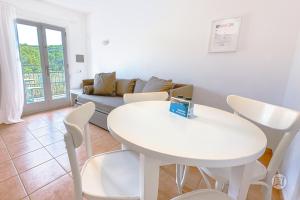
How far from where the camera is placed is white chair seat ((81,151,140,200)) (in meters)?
0.79

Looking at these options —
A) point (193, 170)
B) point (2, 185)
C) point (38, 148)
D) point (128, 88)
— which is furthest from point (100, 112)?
point (193, 170)

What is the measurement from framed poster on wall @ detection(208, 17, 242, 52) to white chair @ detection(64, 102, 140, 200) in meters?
2.03

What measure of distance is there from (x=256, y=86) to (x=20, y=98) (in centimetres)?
403

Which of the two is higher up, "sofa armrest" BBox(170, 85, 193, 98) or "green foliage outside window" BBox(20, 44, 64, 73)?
"green foliage outside window" BBox(20, 44, 64, 73)

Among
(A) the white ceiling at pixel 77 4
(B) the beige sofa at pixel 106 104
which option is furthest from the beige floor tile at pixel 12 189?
(A) the white ceiling at pixel 77 4

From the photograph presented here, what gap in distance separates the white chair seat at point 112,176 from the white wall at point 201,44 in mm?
1922

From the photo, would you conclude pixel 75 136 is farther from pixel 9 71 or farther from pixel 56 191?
pixel 9 71

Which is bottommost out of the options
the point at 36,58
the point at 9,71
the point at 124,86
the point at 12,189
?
the point at 12,189

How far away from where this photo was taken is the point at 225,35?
2232 millimetres

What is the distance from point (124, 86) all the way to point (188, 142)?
104 inches

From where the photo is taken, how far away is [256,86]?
83.5 inches

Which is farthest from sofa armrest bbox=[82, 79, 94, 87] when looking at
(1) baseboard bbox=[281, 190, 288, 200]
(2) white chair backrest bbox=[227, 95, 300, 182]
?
(1) baseboard bbox=[281, 190, 288, 200]

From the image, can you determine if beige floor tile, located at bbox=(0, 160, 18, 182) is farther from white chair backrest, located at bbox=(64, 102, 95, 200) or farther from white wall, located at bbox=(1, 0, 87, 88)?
white wall, located at bbox=(1, 0, 87, 88)

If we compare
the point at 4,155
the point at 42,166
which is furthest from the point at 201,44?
the point at 4,155
